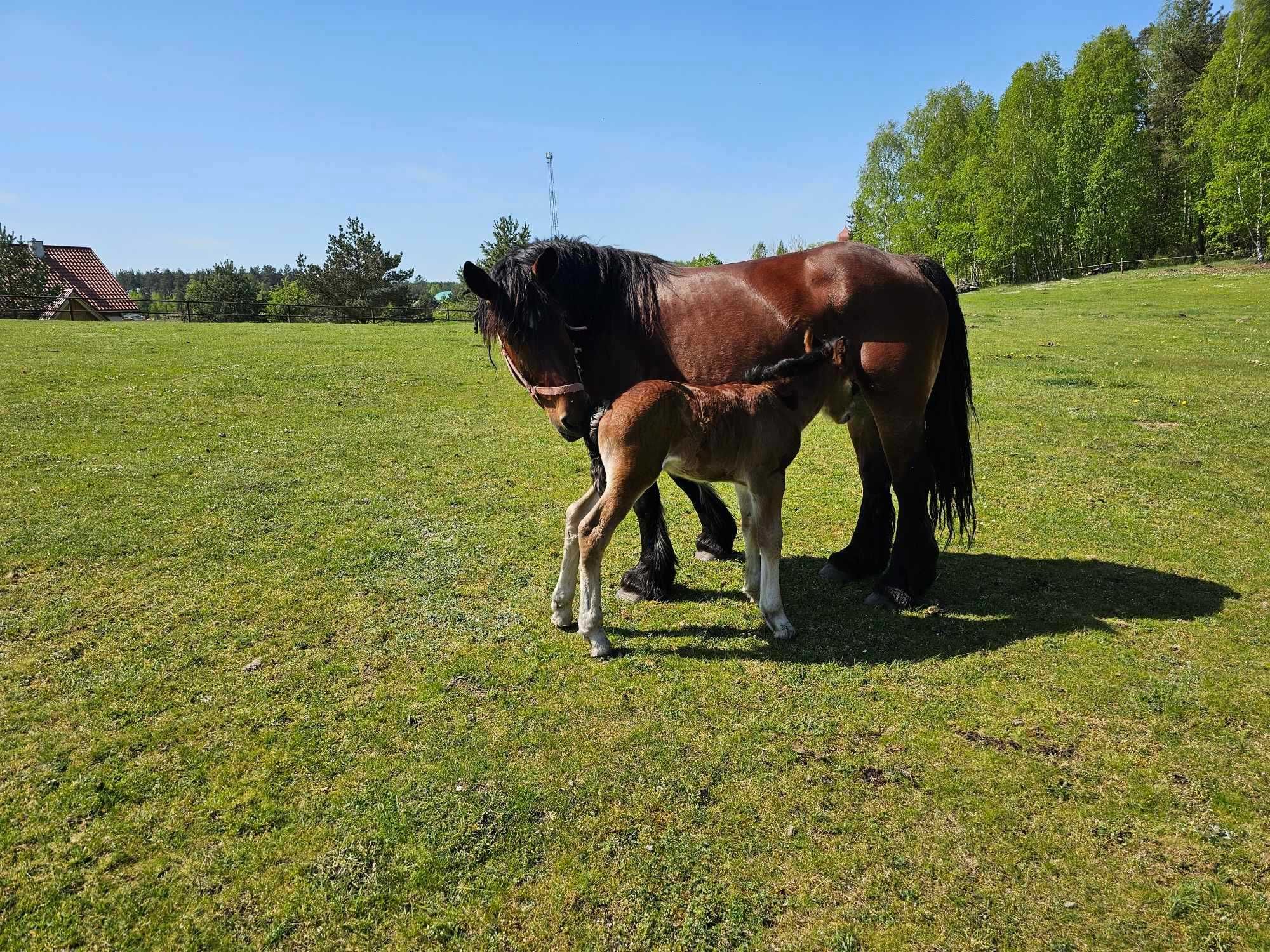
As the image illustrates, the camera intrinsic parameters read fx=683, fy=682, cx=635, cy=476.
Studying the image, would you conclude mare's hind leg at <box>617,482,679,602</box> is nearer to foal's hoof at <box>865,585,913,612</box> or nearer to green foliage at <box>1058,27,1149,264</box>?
foal's hoof at <box>865,585,913,612</box>

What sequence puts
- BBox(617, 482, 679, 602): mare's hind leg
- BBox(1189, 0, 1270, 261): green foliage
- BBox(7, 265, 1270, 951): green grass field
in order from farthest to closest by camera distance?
BBox(1189, 0, 1270, 261): green foliage
BBox(617, 482, 679, 602): mare's hind leg
BBox(7, 265, 1270, 951): green grass field

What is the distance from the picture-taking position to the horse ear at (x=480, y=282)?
3.98m

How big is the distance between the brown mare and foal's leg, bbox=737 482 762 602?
64 cm

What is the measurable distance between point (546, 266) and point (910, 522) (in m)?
2.95

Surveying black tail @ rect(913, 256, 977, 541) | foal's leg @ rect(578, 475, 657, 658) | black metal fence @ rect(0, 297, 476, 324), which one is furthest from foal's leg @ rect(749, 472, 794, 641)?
black metal fence @ rect(0, 297, 476, 324)

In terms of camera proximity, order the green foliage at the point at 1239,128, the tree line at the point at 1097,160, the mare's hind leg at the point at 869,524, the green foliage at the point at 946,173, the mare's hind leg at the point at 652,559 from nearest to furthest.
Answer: the mare's hind leg at the point at 652,559, the mare's hind leg at the point at 869,524, the green foliage at the point at 1239,128, the tree line at the point at 1097,160, the green foliage at the point at 946,173

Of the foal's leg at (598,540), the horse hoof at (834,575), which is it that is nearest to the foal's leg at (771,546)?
the foal's leg at (598,540)

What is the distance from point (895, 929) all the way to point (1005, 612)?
2.83 meters

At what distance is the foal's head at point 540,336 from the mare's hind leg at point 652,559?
901 millimetres

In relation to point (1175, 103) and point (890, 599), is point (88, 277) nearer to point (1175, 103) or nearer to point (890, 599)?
point (890, 599)

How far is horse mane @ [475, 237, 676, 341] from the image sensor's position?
13.8 feet

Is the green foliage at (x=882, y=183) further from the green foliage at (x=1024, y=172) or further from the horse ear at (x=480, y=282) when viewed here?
the horse ear at (x=480, y=282)

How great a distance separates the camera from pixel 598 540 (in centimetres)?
405

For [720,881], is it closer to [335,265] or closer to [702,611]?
[702,611]
